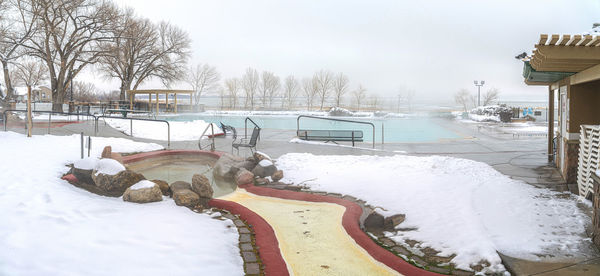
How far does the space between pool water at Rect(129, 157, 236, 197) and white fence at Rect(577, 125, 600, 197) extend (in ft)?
18.4

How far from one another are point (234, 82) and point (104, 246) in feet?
213

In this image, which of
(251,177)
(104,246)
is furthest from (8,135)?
(104,246)

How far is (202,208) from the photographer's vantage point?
6.24 meters

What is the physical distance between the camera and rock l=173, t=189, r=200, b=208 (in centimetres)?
625

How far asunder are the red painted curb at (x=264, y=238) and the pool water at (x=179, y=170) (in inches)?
59.6

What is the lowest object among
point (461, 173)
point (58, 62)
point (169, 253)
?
point (169, 253)

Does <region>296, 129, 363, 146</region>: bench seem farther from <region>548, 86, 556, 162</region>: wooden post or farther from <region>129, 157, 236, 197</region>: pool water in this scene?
<region>548, 86, 556, 162</region>: wooden post

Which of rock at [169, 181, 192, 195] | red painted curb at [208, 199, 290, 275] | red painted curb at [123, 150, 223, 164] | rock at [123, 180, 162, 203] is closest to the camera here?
red painted curb at [208, 199, 290, 275]

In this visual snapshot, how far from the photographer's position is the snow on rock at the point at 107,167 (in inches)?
266

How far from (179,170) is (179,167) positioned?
0.40 m

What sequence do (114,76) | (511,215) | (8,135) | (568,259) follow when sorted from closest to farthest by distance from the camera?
(568,259), (511,215), (8,135), (114,76)

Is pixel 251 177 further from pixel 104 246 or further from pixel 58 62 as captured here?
pixel 58 62

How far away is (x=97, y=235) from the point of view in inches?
174

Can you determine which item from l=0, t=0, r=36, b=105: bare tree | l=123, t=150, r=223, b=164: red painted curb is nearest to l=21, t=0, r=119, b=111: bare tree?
l=0, t=0, r=36, b=105: bare tree
